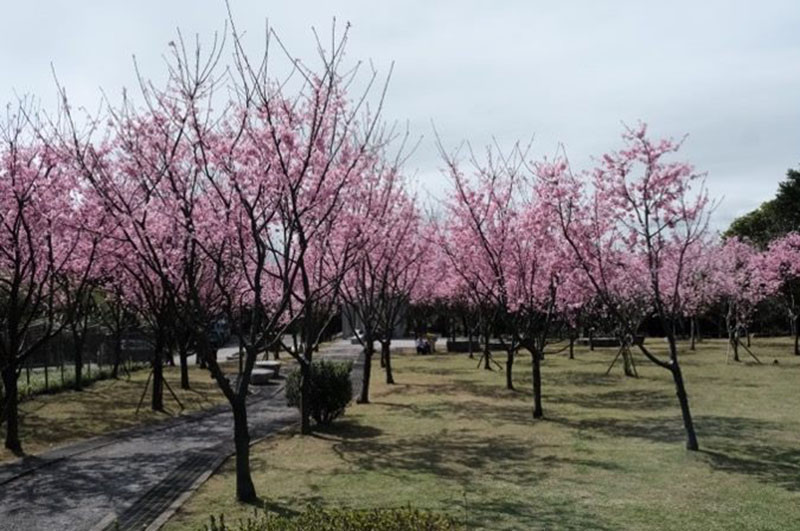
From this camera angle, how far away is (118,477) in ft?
37.3

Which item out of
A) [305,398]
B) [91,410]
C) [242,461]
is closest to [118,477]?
[242,461]

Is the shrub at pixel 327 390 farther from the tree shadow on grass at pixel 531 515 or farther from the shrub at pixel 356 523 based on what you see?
the shrub at pixel 356 523

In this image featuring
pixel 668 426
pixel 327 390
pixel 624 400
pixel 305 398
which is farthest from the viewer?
pixel 624 400

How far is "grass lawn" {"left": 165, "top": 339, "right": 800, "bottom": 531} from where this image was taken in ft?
28.0

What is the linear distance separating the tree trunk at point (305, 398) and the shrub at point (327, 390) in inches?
12.2

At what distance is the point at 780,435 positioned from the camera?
44.4 feet

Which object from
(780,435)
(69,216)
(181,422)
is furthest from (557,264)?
(69,216)

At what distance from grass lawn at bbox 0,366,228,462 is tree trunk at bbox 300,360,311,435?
488 centimetres

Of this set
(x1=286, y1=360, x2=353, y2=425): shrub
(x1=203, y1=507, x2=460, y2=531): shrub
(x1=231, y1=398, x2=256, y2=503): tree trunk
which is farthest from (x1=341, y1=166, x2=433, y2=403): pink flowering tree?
(x1=203, y1=507, x2=460, y2=531): shrub

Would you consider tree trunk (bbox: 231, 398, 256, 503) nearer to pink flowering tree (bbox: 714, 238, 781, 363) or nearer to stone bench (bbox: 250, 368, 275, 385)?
stone bench (bbox: 250, 368, 275, 385)

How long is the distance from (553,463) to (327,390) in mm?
6168

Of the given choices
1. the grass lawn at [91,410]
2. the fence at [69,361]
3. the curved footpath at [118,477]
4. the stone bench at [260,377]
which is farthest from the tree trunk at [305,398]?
the stone bench at [260,377]

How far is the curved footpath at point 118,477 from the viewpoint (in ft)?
29.6

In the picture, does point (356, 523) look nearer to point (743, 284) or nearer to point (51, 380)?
point (51, 380)
